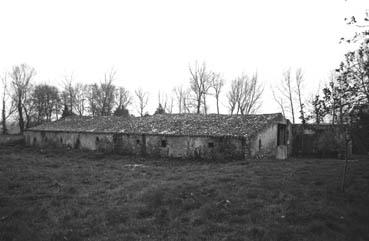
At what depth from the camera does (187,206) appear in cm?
924

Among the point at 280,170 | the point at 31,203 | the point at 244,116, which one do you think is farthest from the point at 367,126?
the point at 244,116

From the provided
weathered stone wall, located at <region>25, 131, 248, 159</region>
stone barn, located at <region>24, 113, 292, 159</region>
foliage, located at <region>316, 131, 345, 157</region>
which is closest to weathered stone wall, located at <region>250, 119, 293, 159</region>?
stone barn, located at <region>24, 113, 292, 159</region>

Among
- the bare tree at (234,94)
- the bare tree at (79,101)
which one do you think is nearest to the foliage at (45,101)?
the bare tree at (79,101)

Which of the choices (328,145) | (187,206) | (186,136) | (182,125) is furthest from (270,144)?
(187,206)

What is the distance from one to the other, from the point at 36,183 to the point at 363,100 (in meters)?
13.3

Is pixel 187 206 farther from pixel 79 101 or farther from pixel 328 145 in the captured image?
pixel 79 101

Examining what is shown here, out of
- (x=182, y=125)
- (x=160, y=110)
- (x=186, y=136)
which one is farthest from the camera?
(x=160, y=110)

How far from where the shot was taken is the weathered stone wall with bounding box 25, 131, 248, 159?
66.3ft

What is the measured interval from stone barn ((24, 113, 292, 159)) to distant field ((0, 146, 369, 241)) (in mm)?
5873

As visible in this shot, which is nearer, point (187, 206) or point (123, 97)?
point (187, 206)

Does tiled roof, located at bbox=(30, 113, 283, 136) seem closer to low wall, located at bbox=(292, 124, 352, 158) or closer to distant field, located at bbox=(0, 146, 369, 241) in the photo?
low wall, located at bbox=(292, 124, 352, 158)

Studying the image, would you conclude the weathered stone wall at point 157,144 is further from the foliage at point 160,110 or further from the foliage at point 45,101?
the foliage at point 45,101

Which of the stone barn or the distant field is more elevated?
the stone barn

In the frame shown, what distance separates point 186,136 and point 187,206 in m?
12.3
